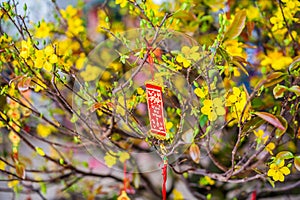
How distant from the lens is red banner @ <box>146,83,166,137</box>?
0.83m

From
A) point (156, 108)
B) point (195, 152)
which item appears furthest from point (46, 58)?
point (195, 152)

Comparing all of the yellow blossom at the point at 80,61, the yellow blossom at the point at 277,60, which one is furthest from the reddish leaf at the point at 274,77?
the yellow blossom at the point at 80,61

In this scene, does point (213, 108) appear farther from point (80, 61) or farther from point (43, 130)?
point (43, 130)

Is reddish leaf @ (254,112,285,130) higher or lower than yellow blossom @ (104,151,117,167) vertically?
lower

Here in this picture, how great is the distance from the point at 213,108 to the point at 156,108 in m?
0.10

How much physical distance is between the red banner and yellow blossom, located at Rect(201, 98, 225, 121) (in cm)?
8

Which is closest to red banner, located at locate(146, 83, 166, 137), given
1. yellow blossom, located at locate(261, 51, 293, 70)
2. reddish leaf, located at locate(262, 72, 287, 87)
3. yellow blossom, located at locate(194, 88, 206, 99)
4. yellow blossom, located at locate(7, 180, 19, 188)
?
yellow blossom, located at locate(194, 88, 206, 99)

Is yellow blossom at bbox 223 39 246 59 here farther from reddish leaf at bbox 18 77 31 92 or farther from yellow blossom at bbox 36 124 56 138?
yellow blossom at bbox 36 124 56 138

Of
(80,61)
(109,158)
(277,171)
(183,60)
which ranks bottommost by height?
(277,171)

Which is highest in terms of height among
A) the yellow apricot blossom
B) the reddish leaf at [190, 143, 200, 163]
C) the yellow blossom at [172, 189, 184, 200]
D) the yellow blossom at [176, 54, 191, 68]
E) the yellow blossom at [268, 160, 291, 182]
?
the yellow apricot blossom

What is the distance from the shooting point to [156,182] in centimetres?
144

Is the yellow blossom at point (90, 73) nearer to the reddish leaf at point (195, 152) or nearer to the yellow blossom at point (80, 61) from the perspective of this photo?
the yellow blossom at point (80, 61)

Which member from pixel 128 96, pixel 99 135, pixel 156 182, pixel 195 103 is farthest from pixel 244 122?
pixel 156 182

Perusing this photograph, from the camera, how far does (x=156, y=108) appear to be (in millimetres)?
832
